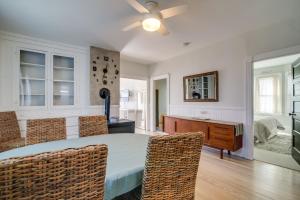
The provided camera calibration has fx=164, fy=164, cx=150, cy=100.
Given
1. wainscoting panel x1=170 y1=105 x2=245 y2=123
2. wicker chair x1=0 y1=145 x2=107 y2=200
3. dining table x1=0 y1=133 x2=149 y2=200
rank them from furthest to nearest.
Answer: wainscoting panel x1=170 y1=105 x2=245 y2=123
dining table x1=0 y1=133 x2=149 y2=200
wicker chair x1=0 y1=145 x2=107 y2=200

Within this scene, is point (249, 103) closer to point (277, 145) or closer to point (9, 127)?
point (277, 145)

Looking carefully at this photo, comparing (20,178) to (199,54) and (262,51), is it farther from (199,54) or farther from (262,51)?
(199,54)

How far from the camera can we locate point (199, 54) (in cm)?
430

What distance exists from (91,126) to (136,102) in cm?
499

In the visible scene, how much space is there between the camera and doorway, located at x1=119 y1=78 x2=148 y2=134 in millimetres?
6386

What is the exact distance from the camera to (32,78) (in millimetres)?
3264

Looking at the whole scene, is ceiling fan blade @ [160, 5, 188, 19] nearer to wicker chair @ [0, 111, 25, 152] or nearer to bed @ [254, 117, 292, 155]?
wicker chair @ [0, 111, 25, 152]

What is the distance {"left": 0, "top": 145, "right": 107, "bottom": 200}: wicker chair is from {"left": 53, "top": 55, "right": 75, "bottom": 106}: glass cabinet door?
10.5ft

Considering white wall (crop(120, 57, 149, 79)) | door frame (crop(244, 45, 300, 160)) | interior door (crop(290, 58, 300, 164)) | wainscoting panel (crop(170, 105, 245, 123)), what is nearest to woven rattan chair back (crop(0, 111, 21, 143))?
white wall (crop(120, 57, 149, 79))

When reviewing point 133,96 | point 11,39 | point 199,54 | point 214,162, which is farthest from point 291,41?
point 133,96

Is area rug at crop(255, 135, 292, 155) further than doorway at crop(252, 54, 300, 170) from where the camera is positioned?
No

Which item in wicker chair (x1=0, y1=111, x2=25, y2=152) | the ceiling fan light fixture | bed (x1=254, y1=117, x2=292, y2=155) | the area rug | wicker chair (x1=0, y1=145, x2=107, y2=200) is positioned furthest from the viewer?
bed (x1=254, y1=117, x2=292, y2=155)

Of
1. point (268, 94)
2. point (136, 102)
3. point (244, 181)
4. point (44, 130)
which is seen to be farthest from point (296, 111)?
point (136, 102)

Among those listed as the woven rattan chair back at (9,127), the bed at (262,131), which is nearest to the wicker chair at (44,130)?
the woven rattan chair back at (9,127)
